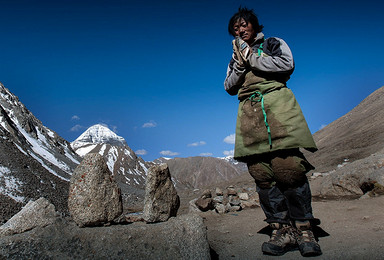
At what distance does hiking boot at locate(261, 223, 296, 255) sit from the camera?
297 cm

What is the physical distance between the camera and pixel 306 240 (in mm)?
2930

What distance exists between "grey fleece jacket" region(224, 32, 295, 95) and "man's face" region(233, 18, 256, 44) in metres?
0.12

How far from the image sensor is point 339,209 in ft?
17.2

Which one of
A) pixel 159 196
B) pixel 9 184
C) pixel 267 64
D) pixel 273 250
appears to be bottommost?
pixel 273 250

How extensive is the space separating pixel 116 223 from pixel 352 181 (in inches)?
271

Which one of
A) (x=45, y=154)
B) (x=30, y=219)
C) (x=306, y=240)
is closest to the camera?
(x=30, y=219)

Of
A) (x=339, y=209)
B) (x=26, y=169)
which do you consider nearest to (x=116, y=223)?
(x=339, y=209)

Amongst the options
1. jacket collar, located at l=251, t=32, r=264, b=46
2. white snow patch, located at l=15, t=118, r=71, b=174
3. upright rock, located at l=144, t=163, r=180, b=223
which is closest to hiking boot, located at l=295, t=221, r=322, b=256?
upright rock, located at l=144, t=163, r=180, b=223

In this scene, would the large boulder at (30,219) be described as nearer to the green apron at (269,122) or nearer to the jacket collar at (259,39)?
the green apron at (269,122)

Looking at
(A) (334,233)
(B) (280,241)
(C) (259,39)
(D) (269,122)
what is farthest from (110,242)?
(C) (259,39)

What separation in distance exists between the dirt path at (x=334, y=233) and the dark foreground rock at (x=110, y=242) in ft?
2.21

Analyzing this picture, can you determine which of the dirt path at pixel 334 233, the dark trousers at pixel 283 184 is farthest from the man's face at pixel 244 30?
the dirt path at pixel 334 233

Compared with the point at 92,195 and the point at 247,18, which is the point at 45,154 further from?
the point at 247,18

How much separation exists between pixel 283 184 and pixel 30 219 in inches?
114
